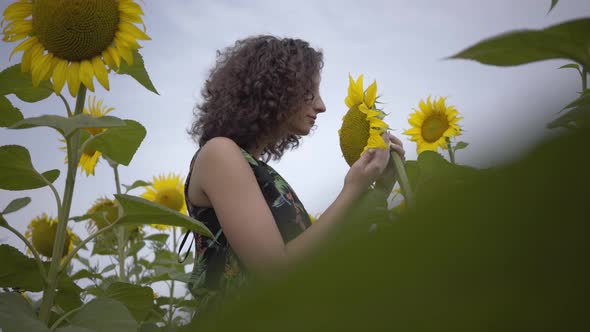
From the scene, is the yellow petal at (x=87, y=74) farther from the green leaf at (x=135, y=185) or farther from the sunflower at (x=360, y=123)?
the green leaf at (x=135, y=185)

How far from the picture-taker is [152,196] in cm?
239

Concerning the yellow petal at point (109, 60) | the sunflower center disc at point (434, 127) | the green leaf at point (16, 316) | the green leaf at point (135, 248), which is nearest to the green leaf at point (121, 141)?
the yellow petal at point (109, 60)

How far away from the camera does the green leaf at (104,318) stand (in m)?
0.65

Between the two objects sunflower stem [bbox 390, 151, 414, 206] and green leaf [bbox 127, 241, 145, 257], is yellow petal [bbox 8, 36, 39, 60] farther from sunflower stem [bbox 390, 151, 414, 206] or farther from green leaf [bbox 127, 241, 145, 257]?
green leaf [bbox 127, 241, 145, 257]

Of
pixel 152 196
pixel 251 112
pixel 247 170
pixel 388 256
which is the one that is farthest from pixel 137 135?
pixel 152 196

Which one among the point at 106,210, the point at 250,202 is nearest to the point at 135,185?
the point at 106,210

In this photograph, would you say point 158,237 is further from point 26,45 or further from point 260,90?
point 26,45

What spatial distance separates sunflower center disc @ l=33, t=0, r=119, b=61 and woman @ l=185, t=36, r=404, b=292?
41 cm

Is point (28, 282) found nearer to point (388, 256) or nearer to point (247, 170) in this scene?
point (247, 170)

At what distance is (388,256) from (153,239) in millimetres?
2073

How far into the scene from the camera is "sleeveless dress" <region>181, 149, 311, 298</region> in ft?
4.06

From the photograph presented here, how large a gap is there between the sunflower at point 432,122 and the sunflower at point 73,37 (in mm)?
1498

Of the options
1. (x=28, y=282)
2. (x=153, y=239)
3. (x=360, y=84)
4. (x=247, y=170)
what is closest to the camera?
(x=28, y=282)

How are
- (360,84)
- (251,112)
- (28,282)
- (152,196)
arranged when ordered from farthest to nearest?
1. (152,196)
2. (251,112)
3. (360,84)
4. (28,282)
